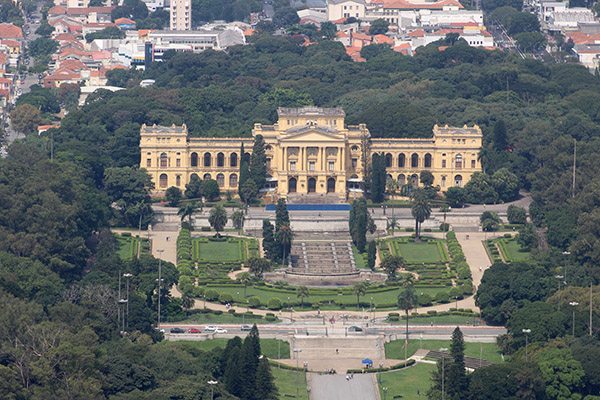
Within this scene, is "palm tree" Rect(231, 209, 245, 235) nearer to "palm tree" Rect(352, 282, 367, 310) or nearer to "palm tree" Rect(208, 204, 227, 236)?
"palm tree" Rect(208, 204, 227, 236)

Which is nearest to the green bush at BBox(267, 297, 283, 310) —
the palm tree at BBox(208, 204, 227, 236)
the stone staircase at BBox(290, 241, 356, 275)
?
the stone staircase at BBox(290, 241, 356, 275)

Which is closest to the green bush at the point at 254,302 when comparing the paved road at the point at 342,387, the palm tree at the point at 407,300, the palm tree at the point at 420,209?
the palm tree at the point at 407,300

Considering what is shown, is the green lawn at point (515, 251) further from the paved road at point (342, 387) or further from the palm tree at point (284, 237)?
the paved road at point (342, 387)

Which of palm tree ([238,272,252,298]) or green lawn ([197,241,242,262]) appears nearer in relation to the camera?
palm tree ([238,272,252,298])

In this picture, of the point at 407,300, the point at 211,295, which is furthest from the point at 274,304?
the point at 407,300

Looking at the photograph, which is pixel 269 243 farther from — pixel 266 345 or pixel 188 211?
pixel 266 345
